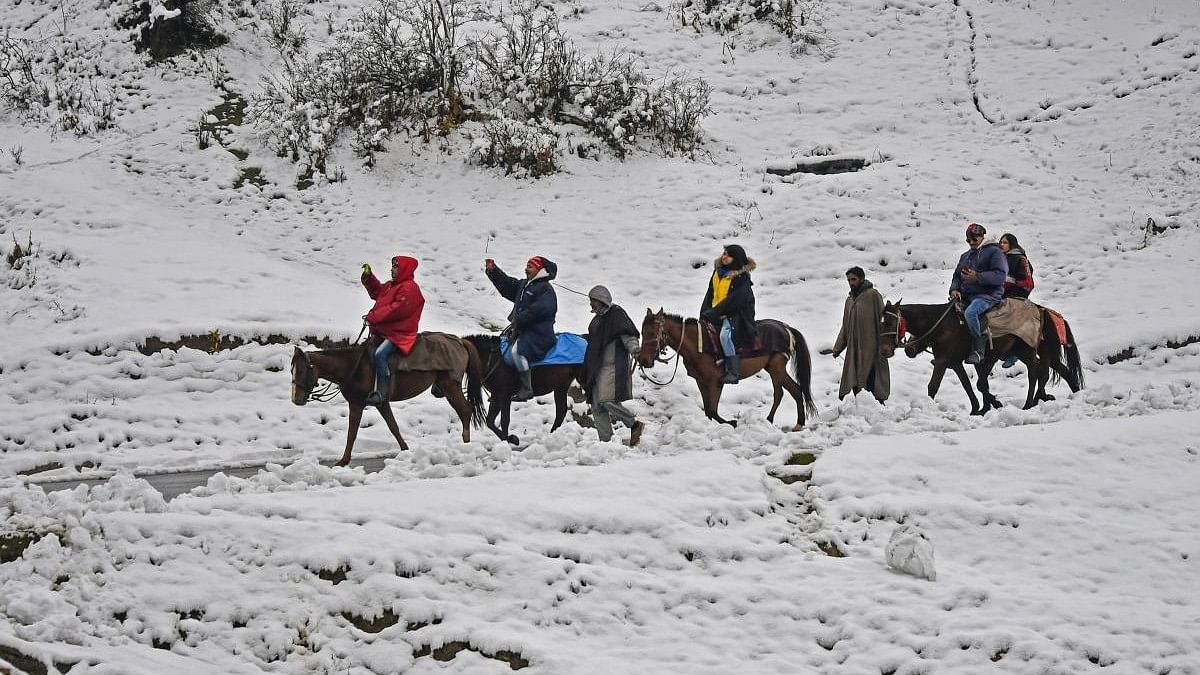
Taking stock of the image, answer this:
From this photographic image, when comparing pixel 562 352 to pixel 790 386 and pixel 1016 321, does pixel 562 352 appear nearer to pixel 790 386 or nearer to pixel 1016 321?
pixel 790 386

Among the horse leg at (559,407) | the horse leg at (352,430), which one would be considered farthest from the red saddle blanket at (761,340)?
the horse leg at (352,430)

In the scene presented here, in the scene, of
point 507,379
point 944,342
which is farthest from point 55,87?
point 944,342

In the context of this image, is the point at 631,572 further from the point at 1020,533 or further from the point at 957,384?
the point at 957,384

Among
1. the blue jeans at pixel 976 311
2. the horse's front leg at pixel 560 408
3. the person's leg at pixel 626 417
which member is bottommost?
the horse's front leg at pixel 560 408

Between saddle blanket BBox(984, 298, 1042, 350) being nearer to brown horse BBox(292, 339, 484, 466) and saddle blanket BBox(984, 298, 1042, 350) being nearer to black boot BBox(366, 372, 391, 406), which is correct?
brown horse BBox(292, 339, 484, 466)

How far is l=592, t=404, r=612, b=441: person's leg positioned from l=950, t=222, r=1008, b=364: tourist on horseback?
5.07m

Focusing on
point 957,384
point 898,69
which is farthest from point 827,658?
point 898,69

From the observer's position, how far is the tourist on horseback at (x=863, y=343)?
41.5 ft

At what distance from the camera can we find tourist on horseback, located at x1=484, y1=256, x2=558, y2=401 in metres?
11.7

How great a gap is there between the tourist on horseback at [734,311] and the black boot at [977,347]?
3.05 metres

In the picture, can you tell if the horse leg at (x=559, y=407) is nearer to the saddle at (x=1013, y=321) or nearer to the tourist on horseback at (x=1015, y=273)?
the saddle at (x=1013, y=321)

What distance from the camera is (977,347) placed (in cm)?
1293

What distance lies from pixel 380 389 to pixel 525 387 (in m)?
1.76

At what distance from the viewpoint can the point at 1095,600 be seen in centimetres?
700
